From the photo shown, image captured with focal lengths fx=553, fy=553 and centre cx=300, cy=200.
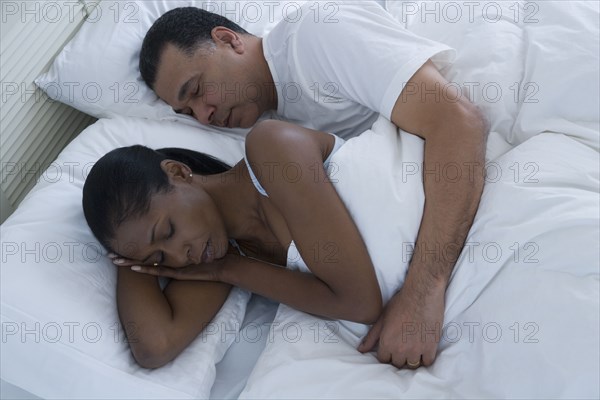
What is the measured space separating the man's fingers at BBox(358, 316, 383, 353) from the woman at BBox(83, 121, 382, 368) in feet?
0.07

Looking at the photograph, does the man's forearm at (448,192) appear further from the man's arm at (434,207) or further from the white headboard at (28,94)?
the white headboard at (28,94)

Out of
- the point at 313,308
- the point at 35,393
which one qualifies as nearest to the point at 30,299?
the point at 35,393

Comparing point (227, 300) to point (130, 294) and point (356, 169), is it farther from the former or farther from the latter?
point (356, 169)

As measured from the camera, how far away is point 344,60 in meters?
1.16

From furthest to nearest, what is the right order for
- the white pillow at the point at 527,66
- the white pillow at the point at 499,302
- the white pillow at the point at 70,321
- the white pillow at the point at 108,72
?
the white pillow at the point at 108,72 < the white pillow at the point at 527,66 < the white pillow at the point at 70,321 < the white pillow at the point at 499,302

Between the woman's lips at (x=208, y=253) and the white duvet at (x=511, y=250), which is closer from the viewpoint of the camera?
the white duvet at (x=511, y=250)

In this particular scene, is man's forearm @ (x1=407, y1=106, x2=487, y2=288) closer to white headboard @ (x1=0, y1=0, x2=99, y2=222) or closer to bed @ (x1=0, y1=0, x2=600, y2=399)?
bed @ (x1=0, y1=0, x2=600, y2=399)

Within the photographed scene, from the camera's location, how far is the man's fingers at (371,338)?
3.38 feet

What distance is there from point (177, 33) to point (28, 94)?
0.41m

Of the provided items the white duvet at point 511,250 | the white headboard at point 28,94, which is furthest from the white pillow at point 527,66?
the white headboard at point 28,94

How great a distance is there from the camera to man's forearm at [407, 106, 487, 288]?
101 centimetres

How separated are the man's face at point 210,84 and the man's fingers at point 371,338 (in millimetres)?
604

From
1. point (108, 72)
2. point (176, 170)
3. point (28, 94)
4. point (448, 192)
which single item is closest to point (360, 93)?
point (448, 192)

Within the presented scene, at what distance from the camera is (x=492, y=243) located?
37.5 inches
